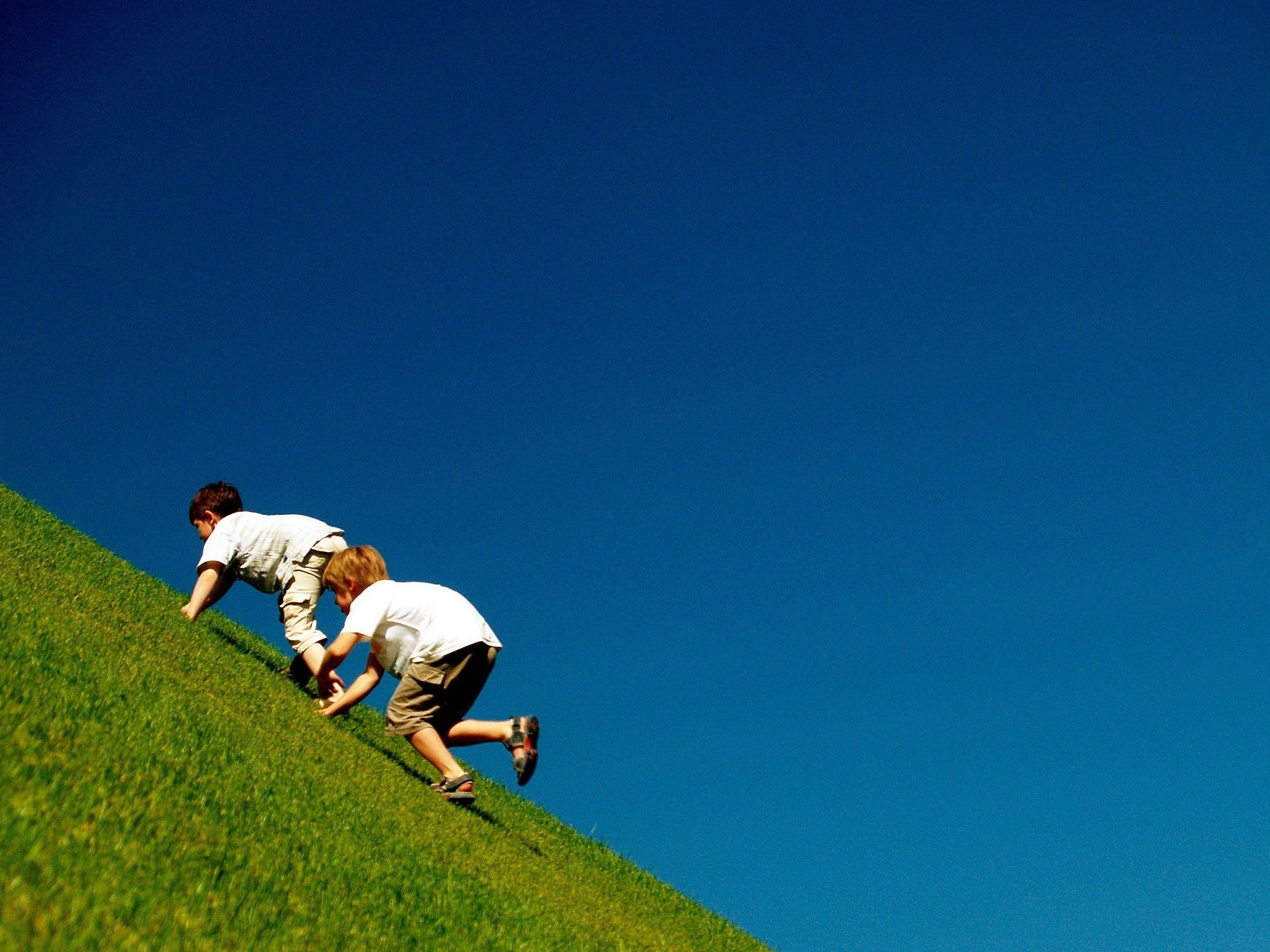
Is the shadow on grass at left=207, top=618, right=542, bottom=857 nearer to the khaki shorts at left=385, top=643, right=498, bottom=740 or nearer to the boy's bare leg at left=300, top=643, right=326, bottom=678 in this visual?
the boy's bare leg at left=300, top=643, right=326, bottom=678

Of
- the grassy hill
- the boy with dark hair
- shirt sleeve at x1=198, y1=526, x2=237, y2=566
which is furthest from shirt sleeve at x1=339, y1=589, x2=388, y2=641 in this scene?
shirt sleeve at x1=198, y1=526, x2=237, y2=566

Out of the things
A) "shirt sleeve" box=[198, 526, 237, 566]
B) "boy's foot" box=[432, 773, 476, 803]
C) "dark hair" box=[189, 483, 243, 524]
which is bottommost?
"boy's foot" box=[432, 773, 476, 803]

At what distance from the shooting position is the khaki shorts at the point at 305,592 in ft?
32.0

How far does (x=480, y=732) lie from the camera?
7.68 meters

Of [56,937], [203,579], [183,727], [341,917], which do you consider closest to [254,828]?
[341,917]

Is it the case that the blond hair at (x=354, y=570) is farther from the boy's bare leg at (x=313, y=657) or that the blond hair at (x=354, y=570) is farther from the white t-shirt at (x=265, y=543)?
the white t-shirt at (x=265, y=543)

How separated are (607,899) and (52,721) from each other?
3.82m

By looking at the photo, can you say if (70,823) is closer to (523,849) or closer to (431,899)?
(431,899)

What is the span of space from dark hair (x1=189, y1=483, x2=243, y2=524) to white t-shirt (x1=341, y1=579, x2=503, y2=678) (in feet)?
10.5

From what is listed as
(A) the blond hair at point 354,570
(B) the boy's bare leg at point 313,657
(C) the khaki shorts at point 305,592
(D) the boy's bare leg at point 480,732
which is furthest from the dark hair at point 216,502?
(D) the boy's bare leg at point 480,732

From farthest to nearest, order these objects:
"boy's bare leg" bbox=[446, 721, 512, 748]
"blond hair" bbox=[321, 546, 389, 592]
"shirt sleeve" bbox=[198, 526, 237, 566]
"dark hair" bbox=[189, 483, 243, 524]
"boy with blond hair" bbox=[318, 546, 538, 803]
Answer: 1. "dark hair" bbox=[189, 483, 243, 524]
2. "shirt sleeve" bbox=[198, 526, 237, 566]
3. "blond hair" bbox=[321, 546, 389, 592]
4. "boy's bare leg" bbox=[446, 721, 512, 748]
5. "boy with blond hair" bbox=[318, 546, 538, 803]

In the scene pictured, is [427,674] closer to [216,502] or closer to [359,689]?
[359,689]

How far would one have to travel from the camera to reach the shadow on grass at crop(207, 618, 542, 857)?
769 centimetres

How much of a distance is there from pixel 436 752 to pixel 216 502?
14.3 feet
